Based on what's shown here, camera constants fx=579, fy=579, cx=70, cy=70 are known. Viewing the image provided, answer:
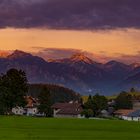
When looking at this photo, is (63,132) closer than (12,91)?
Yes

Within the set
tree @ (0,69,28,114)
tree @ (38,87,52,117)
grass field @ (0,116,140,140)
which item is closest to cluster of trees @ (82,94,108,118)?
tree @ (38,87,52,117)

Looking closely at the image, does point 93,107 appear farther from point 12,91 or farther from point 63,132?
point 63,132

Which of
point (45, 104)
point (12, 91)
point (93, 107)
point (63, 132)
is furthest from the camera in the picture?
point (93, 107)

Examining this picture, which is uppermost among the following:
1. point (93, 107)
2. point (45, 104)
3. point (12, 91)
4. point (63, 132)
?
point (12, 91)

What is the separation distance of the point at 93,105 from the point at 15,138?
124 metres

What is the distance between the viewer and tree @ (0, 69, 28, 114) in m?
138

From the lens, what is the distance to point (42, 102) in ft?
516

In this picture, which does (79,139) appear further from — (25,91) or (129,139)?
(25,91)

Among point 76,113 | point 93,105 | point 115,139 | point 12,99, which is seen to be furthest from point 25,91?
point 115,139

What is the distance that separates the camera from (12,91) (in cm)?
14025

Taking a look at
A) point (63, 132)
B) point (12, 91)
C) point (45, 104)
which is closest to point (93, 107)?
point (45, 104)

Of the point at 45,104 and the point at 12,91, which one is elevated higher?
the point at 12,91

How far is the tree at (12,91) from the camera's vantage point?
138375 mm

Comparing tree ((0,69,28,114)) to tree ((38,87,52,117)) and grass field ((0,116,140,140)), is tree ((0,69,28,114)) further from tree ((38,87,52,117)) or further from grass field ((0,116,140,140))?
grass field ((0,116,140,140))
